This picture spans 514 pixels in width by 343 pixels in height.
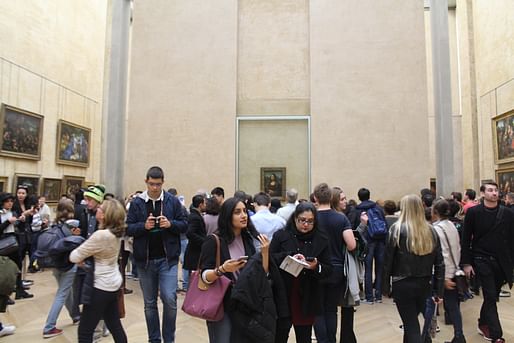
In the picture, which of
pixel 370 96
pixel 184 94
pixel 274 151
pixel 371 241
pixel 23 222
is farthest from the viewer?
pixel 184 94

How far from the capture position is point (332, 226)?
3.77 meters

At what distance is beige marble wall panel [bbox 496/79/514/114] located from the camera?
45.8 feet

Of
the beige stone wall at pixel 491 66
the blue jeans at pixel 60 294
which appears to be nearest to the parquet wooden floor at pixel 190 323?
the blue jeans at pixel 60 294

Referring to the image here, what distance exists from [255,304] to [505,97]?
15558 mm

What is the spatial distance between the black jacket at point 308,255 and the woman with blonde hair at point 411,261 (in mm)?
740

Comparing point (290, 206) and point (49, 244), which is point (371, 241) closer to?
point (290, 206)

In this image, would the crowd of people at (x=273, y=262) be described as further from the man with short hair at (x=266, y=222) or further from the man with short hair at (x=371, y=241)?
the man with short hair at (x=371, y=241)

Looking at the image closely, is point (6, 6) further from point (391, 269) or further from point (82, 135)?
point (391, 269)

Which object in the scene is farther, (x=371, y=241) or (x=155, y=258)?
(x=371, y=241)

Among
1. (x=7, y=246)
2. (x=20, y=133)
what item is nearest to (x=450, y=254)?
(x=7, y=246)

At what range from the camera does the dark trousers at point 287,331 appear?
3035 millimetres

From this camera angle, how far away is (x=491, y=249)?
4.27 metres

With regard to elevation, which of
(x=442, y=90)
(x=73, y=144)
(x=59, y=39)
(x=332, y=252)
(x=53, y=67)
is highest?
(x=59, y=39)

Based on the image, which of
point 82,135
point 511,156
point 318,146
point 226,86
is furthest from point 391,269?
point 82,135
